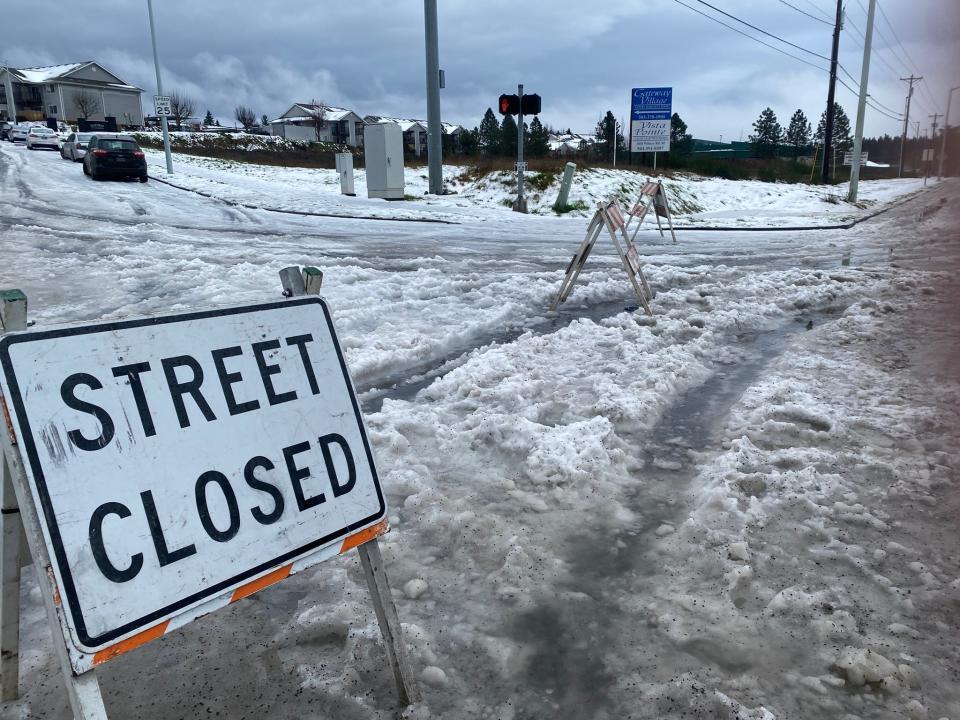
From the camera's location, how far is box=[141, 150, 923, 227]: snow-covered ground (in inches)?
834

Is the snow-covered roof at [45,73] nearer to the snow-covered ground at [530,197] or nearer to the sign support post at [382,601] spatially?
the snow-covered ground at [530,197]

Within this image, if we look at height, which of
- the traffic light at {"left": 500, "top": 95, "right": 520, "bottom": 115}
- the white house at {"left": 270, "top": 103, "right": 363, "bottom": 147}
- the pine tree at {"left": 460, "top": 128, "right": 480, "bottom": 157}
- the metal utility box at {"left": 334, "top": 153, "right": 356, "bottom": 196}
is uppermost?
the white house at {"left": 270, "top": 103, "right": 363, "bottom": 147}

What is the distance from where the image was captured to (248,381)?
2.22 m

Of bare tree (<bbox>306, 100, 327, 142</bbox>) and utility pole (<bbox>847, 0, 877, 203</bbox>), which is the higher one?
bare tree (<bbox>306, 100, 327, 142</bbox>)

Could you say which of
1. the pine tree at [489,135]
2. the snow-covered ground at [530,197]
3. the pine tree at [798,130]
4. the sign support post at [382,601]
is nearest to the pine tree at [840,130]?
the pine tree at [798,130]

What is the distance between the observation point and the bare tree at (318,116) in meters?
94.2

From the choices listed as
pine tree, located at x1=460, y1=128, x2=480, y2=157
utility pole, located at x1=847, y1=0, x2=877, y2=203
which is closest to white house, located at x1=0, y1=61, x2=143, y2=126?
Answer: pine tree, located at x1=460, y1=128, x2=480, y2=157

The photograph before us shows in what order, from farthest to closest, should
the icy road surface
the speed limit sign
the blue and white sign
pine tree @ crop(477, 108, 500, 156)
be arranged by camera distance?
1. pine tree @ crop(477, 108, 500, 156)
2. the speed limit sign
3. the blue and white sign
4. the icy road surface

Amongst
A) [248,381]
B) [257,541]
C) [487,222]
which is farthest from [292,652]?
[487,222]

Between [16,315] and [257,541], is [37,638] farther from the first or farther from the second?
[16,315]

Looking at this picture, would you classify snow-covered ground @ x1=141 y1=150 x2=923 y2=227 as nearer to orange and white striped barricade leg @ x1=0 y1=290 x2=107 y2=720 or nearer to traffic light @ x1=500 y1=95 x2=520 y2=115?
traffic light @ x1=500 y1=95 x2=520 y2=115

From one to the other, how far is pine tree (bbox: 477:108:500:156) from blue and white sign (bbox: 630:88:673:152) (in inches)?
1334

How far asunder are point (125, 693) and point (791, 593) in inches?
107

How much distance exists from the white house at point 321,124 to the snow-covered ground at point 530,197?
67884 mm
